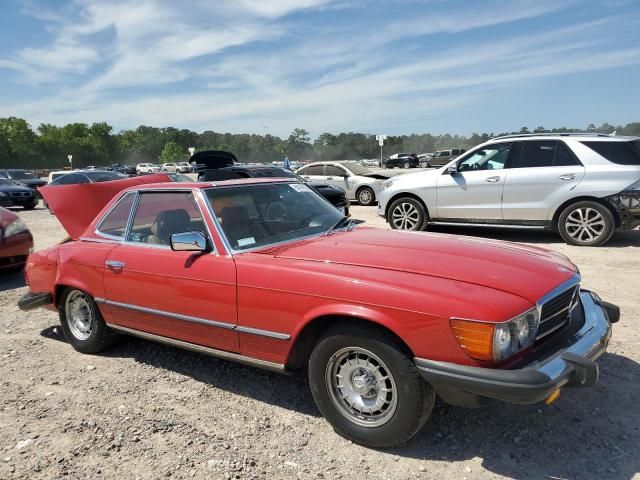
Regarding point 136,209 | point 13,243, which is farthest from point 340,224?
point 13,243

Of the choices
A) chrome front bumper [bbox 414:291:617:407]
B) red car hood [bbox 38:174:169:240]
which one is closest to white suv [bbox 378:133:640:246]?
red car hood [bbox 38:174:169:240]

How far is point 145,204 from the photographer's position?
4039 millimetres

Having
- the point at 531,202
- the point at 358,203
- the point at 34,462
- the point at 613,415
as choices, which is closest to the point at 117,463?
the point at 34,462

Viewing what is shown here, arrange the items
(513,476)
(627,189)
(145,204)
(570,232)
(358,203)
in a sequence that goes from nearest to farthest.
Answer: (513,476), (145,204), (627,189), (570,232), (358,203)

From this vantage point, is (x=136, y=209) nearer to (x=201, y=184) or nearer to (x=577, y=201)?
(x=201, y=184)

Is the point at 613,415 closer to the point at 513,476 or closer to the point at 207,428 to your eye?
the point at 513,476

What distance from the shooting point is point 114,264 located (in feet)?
12.7

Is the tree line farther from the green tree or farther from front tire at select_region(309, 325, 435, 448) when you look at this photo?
front tire at select_region(309, 325, 435, 448)

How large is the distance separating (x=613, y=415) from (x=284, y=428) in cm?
208

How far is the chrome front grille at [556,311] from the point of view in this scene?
105 inches

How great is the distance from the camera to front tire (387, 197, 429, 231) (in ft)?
30.3

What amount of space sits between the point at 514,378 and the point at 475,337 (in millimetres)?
255

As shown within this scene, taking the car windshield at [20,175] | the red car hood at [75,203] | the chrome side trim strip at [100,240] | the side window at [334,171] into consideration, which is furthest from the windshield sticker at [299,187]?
the car windshield at [20,175]

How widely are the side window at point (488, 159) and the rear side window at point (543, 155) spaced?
7.4 inches
